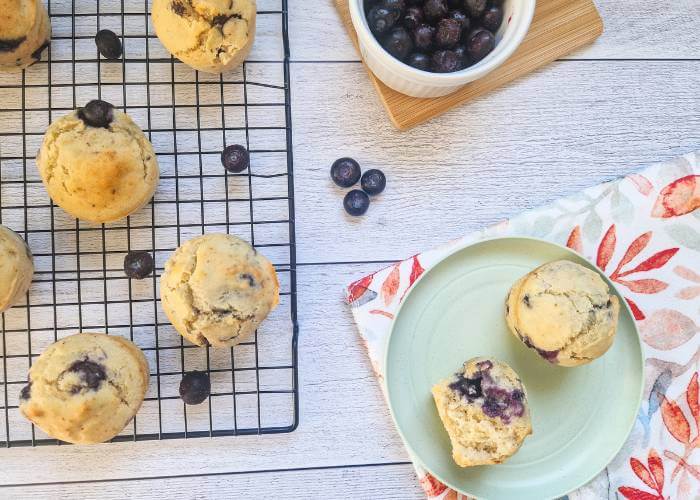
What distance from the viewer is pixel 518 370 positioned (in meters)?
1.46

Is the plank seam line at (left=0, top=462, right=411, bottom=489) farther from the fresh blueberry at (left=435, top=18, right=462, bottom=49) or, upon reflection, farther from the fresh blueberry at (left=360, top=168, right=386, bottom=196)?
the fresh blueberry at (left=435, top=18, right=462, bottom=49)

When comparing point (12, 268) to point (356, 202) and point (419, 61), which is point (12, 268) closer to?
point (356, 202)

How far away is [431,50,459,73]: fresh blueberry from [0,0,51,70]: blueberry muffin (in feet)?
2.42

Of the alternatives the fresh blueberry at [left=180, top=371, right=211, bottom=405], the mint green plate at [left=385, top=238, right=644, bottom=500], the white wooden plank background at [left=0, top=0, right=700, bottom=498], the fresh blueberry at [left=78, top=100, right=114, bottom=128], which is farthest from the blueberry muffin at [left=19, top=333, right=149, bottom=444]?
the mint green plate at [left=385, top=238, right=644, bottom=500]

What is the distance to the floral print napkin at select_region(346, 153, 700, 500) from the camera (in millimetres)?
1511

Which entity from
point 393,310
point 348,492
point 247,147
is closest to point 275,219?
point 247,147

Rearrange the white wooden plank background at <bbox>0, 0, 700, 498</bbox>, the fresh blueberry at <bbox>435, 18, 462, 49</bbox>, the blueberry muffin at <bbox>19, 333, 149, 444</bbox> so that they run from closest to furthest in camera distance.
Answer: the blueberry muffin at <bbox>19, 333, 149, 444</bbox>
the fresh blueberry at <bbox>435, 18, 462, 49</bbox>
the white wooden plank background at <bbox>0, 0, 700, 498</bbox>

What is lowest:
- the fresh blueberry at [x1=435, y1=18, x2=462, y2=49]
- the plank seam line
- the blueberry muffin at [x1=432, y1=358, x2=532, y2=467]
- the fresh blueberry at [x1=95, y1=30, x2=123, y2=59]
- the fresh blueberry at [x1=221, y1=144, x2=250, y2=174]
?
the plank seam line

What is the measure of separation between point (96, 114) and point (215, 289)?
37 cm

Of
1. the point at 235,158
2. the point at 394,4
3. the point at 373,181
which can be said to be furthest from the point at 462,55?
the point at 235,158

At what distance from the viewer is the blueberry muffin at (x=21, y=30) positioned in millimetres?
1295

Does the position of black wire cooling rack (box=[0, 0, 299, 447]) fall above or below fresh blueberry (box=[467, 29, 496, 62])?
below

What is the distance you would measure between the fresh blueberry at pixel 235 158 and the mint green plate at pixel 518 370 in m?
0.41

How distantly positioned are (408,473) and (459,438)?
0.25m
